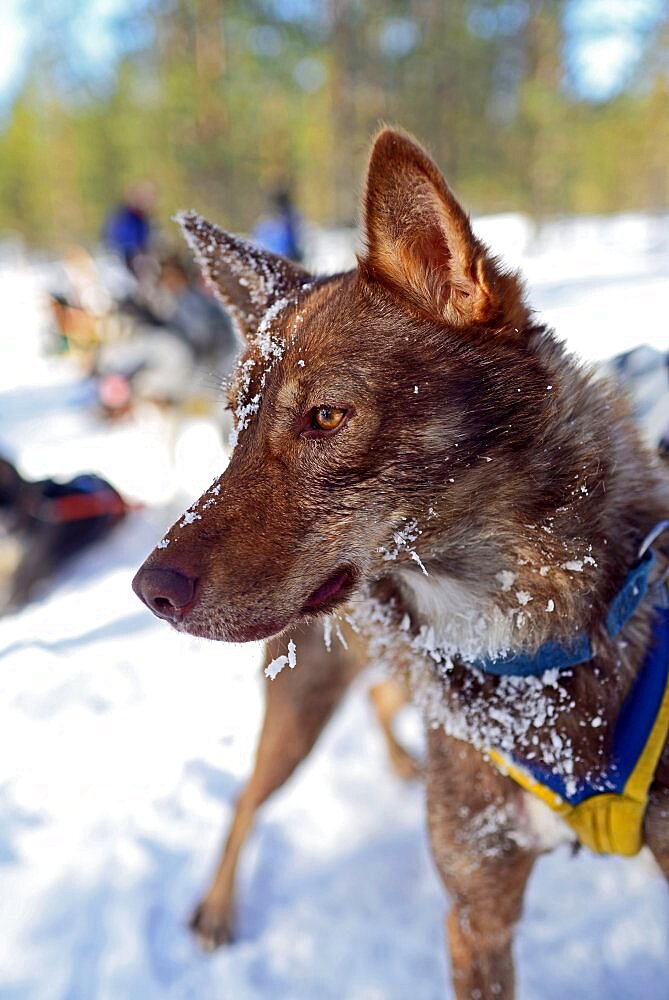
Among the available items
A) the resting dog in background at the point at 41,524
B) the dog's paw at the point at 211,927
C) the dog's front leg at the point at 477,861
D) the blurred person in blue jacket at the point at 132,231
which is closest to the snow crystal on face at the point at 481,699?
the dog's front leg at the point at 477,861

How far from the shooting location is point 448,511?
156cm

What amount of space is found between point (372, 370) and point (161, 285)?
9297 millimetres

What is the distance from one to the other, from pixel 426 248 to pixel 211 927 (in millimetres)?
2342

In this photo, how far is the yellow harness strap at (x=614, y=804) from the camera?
1.64m

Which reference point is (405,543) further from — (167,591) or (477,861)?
(477,861)

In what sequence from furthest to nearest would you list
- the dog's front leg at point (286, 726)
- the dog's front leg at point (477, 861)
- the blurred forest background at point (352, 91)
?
the blurred forest background at point (352, 91) → the dog's front leg at point (286, 726) → the dog's front leg at point (477, 861)

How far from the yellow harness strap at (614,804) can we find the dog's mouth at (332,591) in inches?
21.8

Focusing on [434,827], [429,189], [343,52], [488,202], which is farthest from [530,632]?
[488,202]

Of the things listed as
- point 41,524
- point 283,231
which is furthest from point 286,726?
point 283,231

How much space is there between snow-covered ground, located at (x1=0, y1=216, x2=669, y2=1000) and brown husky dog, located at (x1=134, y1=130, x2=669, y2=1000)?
26 cm

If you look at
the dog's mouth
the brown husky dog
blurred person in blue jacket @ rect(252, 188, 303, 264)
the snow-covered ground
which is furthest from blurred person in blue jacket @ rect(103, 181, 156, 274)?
the dog's mouth

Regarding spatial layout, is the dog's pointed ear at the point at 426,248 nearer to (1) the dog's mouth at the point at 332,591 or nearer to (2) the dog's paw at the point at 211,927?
(1) the dog's mouth at the point at 332,591

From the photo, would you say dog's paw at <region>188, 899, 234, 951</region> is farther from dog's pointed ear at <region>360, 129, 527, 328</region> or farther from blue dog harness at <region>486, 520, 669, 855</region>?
dog's pointed ear at <region>360, 129, 527, 328</region>

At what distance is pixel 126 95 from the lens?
84.6ft
